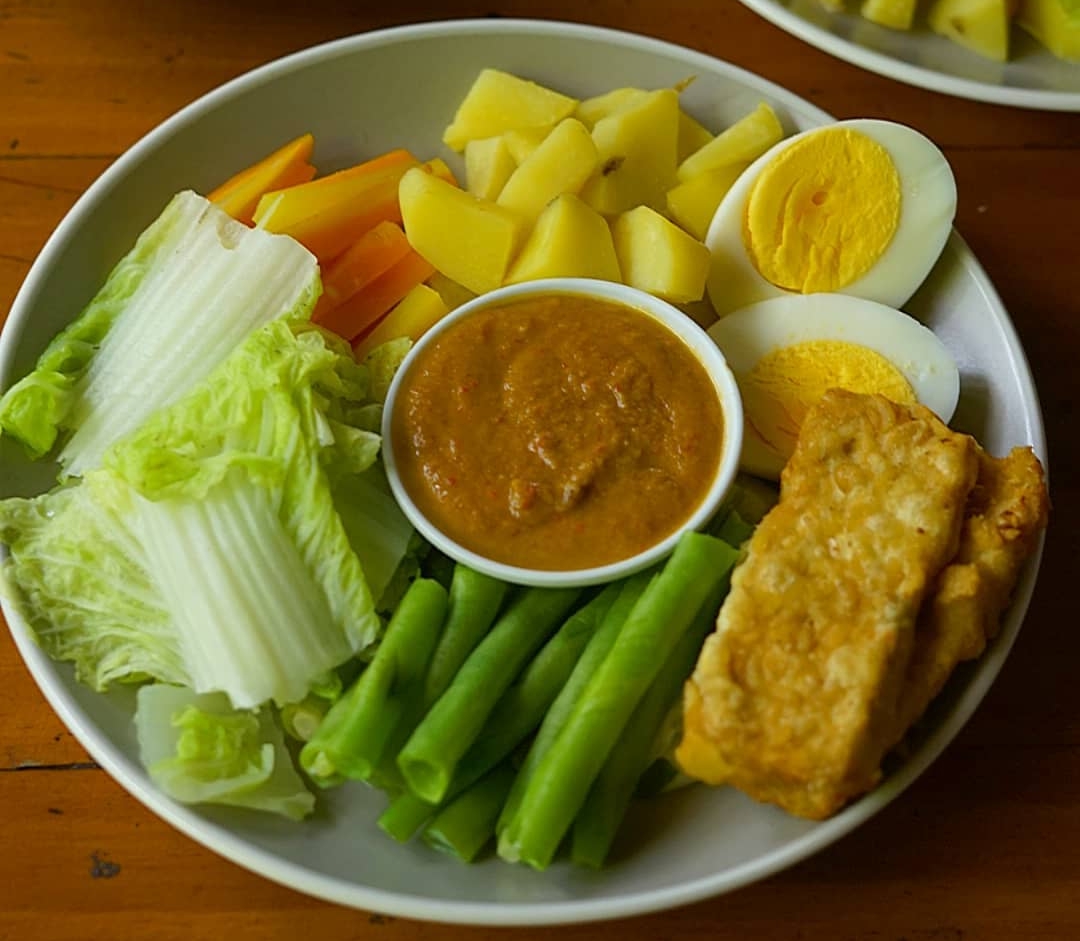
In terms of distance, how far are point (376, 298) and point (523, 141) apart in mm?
573

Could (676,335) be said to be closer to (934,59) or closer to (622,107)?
(622,107)

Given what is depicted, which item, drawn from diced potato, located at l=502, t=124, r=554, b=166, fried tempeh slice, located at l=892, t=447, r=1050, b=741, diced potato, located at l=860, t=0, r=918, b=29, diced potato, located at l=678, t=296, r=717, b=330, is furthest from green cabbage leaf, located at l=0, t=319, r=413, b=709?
diced potato, located at l=860, t=0, r=918, b=29

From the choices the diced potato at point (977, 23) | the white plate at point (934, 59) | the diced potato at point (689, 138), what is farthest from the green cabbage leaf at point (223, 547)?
the diced potato at point (977, 23)

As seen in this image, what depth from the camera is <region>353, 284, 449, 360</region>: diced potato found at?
2.88 m

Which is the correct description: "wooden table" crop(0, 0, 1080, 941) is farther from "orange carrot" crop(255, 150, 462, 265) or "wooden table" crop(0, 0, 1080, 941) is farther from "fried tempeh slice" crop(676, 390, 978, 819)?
"orange carrot" crop(255, 150, 462, 265)

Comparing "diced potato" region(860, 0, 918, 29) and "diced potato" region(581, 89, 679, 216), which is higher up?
"diced potato" region(860, 0, 918, 29)

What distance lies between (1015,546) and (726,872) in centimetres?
85

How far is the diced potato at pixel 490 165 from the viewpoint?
121 inches

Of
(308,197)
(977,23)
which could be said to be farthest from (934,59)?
(308,197)

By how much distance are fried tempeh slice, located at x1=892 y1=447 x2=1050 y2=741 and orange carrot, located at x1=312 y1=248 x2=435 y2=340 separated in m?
1.40

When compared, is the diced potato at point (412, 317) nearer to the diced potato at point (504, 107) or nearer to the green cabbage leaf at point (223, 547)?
the green cabbage leaf at point (223, 547)

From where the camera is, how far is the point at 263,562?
2381mm

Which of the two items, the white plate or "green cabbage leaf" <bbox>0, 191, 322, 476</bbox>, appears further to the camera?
the white plate

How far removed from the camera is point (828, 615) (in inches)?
86.7
